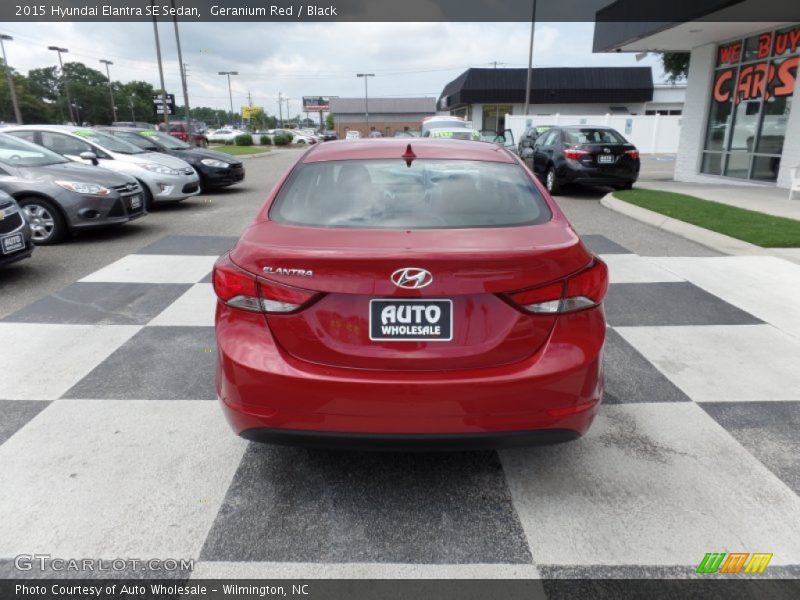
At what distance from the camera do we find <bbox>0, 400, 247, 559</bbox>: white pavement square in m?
2.42

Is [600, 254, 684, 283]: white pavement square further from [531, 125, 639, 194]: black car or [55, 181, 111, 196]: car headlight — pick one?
[55, 181, 111, 196]: car headlight

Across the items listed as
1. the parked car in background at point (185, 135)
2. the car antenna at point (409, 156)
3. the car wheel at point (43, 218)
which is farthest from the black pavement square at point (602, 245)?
the parked car in background at point (185, 135)

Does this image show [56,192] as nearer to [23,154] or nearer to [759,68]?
[23,154]

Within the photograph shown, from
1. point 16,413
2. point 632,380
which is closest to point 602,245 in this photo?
point 632,380

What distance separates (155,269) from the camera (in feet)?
22.2

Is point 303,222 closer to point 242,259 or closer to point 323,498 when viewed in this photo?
point 242,259

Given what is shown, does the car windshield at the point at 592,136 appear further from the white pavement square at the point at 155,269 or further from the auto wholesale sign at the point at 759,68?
the white pavement square at the point at 155,269

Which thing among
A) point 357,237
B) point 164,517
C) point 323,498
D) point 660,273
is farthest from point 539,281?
point 660,273

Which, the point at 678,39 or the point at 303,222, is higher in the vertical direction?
the point at 678,39

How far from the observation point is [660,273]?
6590 mm

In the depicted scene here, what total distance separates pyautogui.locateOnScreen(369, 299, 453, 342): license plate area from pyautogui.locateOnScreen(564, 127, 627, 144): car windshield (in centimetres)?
1207

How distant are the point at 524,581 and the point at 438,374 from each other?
85 cm

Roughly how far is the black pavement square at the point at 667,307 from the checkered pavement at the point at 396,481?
21.1 inches

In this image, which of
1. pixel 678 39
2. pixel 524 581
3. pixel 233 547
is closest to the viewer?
pixel 524 581
